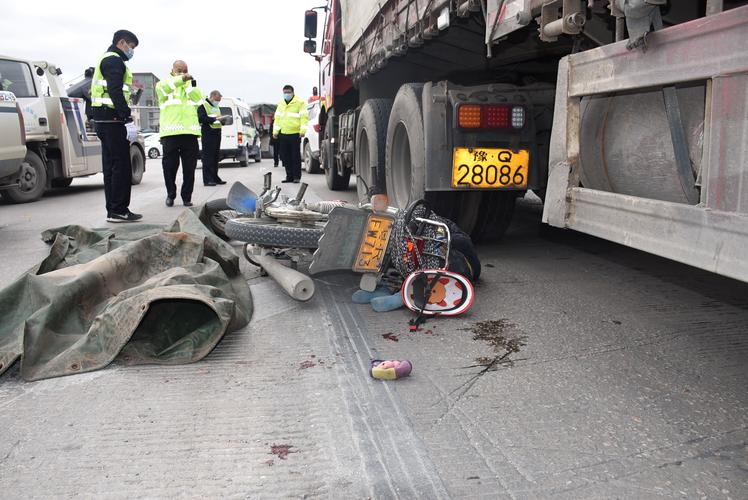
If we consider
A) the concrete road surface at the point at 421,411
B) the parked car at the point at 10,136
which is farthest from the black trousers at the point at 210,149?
the concrete road surface at the point at 421,411

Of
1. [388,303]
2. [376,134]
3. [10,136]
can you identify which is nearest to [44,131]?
[10,136]

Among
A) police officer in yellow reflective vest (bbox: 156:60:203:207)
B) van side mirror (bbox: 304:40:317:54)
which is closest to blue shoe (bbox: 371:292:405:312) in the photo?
police officer in yellow reflective vest (bbox: 156:60:203:207)

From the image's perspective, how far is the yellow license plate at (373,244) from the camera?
12.1ft

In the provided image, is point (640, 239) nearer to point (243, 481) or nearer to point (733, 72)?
point (733, 72)

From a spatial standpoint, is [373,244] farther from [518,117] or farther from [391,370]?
[518,117]

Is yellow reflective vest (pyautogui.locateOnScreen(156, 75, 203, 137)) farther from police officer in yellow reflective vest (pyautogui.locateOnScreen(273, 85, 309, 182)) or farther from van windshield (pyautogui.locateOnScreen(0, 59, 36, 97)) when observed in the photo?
police officer in yellow reflective vest (pyautogui.locateOnScreen(273, 85, 309, 182))

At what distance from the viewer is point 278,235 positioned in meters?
3.93

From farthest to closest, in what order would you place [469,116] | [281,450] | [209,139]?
[209,139] < [469,116] < [281,450]

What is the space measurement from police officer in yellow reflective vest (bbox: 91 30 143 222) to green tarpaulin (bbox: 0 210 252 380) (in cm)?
342

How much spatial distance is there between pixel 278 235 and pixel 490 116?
1.65 meters

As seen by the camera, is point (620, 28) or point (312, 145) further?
point (312, 145)

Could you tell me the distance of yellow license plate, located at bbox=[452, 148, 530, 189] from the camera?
435cm

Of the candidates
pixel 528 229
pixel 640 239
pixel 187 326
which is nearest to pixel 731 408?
pixel 640 239

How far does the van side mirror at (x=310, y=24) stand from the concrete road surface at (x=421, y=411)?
717cm
